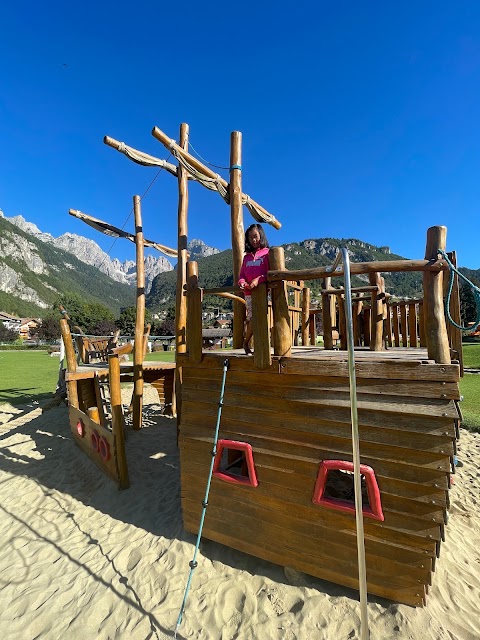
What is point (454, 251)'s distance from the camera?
3568 mm

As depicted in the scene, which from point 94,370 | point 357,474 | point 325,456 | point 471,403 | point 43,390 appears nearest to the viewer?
point 357,474

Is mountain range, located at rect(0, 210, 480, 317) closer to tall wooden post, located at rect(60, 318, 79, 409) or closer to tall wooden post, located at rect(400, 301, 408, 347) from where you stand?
tall wooden post, located at rect(60, 318, 79, 409)

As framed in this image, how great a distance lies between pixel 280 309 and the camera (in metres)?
3.47

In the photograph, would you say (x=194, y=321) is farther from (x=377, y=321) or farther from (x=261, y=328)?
(x=377, y=321)

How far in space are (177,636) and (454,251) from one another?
15.8 ft

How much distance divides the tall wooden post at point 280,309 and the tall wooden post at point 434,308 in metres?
1.30

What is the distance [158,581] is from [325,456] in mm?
2473

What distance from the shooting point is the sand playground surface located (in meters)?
3.07

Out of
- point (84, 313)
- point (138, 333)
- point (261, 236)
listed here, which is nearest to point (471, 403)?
point (261, 236)

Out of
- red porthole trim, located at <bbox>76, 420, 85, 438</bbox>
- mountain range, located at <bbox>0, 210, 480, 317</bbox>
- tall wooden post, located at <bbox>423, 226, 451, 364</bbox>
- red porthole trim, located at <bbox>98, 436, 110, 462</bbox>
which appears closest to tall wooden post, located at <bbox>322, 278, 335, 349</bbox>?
tall wooden post, located at <bbox>423, 226, 451, 364</bbox>

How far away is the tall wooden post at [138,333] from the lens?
7750mm

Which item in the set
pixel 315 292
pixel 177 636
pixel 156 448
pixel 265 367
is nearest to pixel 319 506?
pixel 265 367

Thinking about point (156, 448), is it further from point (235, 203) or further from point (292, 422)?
point (235, 203)

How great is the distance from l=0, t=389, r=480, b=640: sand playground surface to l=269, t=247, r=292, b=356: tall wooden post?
6.65 feet
